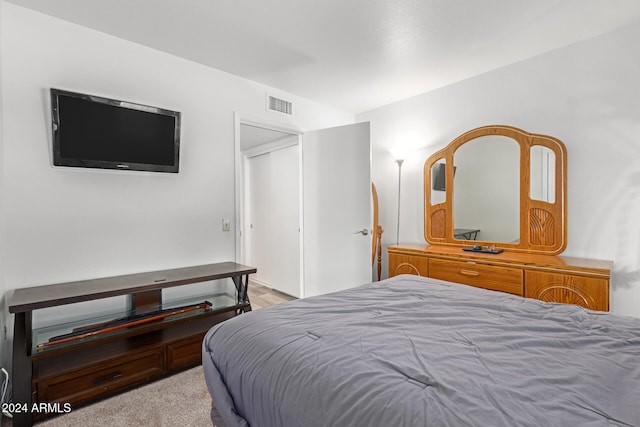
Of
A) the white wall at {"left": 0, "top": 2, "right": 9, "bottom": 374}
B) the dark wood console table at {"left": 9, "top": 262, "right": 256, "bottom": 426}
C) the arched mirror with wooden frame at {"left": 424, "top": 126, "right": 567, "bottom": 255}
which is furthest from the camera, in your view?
the arched mirror with wooden frame at {"left": 424, "top": 126, "right": 567, "bottom": 255}

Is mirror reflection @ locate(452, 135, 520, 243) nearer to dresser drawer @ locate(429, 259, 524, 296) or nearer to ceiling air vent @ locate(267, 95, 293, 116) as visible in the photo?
dresser drawer @ locate(429, 259, 524, 296)

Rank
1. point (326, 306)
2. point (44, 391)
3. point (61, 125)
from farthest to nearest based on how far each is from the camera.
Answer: point (61, 125) → point (44, 391) → point (326, 306)

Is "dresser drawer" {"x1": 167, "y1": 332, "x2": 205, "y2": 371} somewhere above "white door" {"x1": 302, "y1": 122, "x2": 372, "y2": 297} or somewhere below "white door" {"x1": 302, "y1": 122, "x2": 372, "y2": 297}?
below

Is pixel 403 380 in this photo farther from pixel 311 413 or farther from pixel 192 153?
pixel 192 153

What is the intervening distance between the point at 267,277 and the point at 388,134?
2871 mm

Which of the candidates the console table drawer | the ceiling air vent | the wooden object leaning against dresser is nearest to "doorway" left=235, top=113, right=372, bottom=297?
the ceiling air vent

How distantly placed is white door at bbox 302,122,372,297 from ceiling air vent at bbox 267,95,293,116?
372 millimetres

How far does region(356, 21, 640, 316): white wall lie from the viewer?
229 centimetres

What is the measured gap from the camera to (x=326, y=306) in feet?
5.12

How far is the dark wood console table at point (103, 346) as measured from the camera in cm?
172

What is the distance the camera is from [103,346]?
2.13 metres

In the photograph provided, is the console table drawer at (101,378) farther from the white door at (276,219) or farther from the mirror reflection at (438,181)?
the mirror reflection at (438,181)

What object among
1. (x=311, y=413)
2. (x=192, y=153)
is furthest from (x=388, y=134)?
(x=311, y=413)

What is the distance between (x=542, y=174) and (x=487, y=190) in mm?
474
